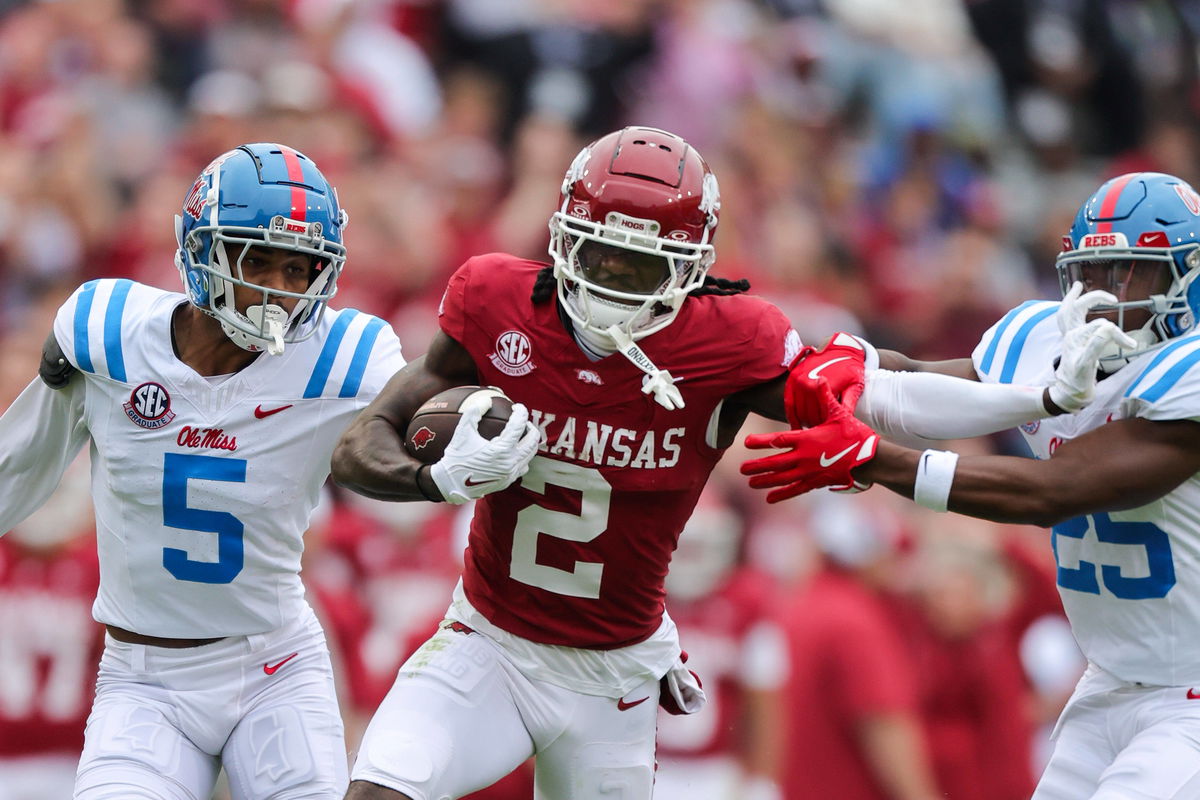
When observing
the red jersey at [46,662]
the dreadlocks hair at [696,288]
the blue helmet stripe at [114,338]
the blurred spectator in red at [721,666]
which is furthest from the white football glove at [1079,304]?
the red jersey at [46,662]

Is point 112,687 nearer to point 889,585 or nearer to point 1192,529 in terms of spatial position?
point 1192,529

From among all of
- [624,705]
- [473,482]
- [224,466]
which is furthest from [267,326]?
[624,705]

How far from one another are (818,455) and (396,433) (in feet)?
3.08

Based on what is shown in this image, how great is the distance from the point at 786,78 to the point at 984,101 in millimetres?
1093

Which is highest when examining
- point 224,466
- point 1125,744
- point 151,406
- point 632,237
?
point 632,237

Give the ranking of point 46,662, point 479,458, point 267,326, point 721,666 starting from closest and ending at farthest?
point 479,458 < point 267,326 < point 46,662 < point 721,666

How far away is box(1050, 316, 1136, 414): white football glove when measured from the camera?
10.1 feet

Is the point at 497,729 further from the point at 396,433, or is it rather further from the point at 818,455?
the point at 818,455

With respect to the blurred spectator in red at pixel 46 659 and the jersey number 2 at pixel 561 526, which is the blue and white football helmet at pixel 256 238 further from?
the blurred spectator in red at pixel 46 659

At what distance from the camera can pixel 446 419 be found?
10.5 feet

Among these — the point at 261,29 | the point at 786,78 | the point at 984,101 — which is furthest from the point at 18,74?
the point at 984,101

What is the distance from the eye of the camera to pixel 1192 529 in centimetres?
330

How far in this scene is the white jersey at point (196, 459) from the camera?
3443mm

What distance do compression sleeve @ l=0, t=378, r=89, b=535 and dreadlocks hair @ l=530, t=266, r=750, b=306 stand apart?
116 centimetres
